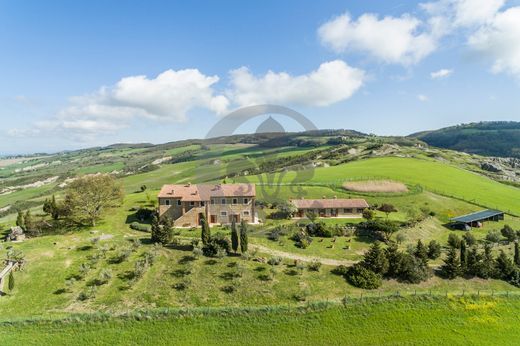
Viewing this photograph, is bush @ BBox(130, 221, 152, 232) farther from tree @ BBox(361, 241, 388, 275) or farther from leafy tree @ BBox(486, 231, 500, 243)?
leafy tree @ BBox(486, 231, 500, 243)

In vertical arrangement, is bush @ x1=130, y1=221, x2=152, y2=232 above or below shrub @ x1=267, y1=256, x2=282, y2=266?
above

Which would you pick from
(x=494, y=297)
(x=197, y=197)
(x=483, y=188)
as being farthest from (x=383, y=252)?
(x=483, y=188)

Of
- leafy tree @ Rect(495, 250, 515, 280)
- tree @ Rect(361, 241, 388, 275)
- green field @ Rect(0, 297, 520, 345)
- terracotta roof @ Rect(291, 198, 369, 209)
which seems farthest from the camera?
terracotta roof @ Rect(291, 198, 369, 209)

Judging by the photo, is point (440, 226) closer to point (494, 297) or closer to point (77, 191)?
point (494, 297)

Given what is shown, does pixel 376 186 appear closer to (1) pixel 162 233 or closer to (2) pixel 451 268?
(2) pixel 451 268

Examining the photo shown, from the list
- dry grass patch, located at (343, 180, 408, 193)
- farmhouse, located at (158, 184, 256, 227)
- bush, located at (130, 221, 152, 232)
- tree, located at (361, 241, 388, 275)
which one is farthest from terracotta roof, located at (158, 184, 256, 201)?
dry grass patch, located at (343, 180, 408, 193)

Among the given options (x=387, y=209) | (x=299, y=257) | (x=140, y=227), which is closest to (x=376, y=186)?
(x=387, y=209)

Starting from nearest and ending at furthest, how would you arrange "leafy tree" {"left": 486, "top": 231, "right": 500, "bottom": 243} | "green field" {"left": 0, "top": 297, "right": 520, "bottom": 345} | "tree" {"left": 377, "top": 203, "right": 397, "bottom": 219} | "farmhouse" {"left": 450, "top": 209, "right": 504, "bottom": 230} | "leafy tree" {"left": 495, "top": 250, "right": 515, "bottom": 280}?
"green field" {"left": 0, "top": 297, "right": 520, "bottom": 345} → "leafy tree" {"left": 495, "top": 250, "right": 515, "bottom": 280} → "leafy tree" {"left": 486, "top": 231, "right": 500, "bottom": 243} → "farmhouse" {"left": 450, "top": 209, "right": 504, "bottom": 230} → "tree" {"left": 377, "top": 203, "right": 397, "bottom": 219}

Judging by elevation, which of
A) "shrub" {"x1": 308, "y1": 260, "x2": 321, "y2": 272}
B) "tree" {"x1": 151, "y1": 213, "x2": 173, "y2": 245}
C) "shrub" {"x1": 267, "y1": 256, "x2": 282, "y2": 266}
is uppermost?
"tree" {"x1": 151, "y1": 213, "x2": 173, "y2": 245}
